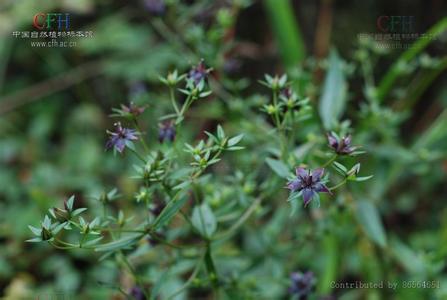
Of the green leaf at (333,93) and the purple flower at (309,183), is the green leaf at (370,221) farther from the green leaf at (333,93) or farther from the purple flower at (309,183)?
the purple flower at (309,183)

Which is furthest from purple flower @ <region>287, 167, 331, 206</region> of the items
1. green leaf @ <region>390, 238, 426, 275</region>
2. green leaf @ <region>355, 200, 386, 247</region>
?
green leaf @ <region>390, 238, 426, 275</region>

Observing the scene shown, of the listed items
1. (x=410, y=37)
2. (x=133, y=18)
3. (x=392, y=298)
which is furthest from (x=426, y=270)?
(x=133, y=18)

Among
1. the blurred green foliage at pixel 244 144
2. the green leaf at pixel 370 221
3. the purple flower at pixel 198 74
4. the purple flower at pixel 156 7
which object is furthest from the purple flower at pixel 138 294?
the purple flower at pixel 156 7

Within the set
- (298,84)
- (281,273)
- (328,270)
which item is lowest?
(328,270)

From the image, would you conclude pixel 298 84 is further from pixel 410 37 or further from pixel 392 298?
pixel 392 298

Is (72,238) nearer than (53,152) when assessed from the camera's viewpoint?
Yes

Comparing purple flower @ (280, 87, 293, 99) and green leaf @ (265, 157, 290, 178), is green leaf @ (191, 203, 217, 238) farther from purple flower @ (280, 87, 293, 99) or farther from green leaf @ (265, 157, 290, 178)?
purple flower @ (280, 87, 293, 99)

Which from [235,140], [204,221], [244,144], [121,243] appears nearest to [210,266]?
[204,221]
